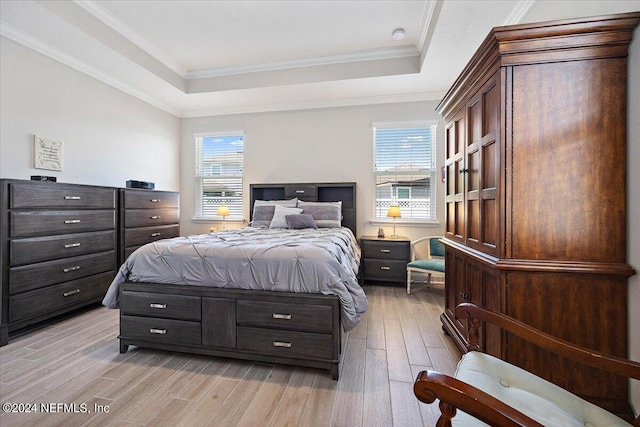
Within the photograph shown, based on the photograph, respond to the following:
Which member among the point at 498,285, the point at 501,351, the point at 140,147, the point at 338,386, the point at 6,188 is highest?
the point at 140,147

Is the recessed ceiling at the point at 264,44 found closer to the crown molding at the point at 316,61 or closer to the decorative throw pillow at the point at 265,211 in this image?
the crown molding at the point at 316,61

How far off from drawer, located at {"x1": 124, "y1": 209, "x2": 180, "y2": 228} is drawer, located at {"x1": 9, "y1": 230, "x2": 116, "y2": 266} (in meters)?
0.26

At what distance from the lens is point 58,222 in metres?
2.69

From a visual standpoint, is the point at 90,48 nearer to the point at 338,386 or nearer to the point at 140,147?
the point at 140,147

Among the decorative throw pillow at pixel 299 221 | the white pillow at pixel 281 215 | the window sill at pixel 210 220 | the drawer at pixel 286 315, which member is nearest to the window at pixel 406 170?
the decorative throw pillow at pixel 299 221

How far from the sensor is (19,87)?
278 cm

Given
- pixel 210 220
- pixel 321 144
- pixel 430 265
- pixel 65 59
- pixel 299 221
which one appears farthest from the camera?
pixel 210 220

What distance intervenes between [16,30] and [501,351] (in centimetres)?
470

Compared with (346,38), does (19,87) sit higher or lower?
lower

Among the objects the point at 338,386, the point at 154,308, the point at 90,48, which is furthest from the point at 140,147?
the point at 338,386

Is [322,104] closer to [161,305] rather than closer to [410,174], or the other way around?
[410,174]

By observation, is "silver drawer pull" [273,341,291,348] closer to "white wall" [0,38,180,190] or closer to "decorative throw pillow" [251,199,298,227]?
"decorative throw pillow" [251,199,298,227]

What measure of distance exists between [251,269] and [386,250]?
2.39m

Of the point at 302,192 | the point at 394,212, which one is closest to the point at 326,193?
the point at 302,192
